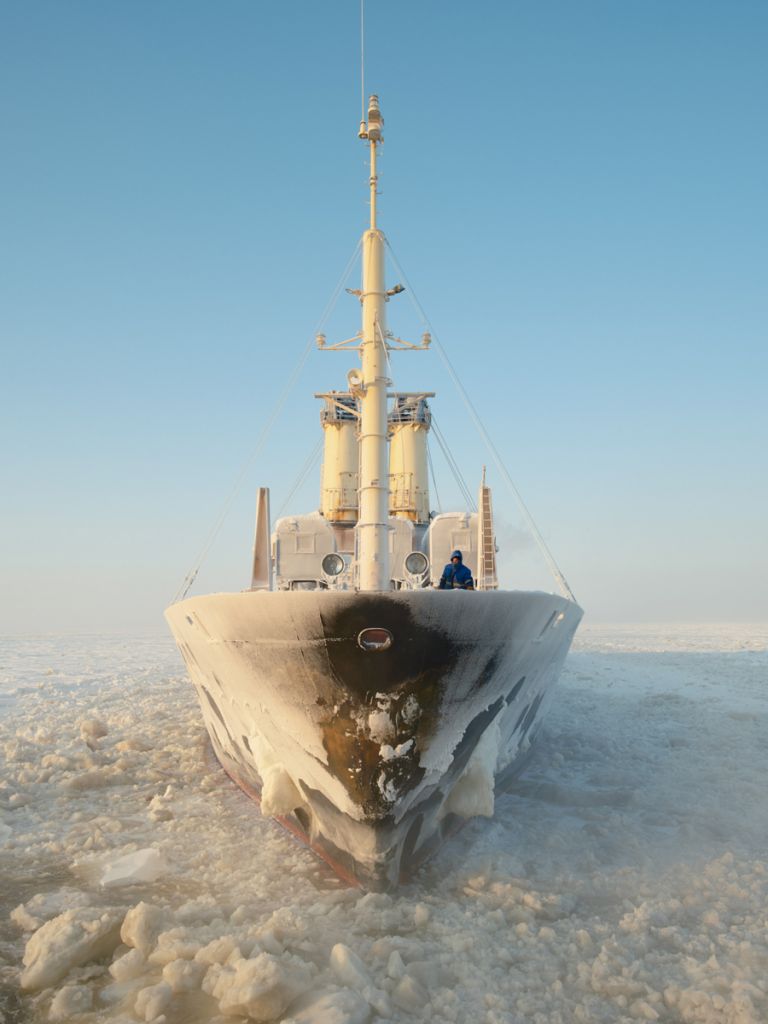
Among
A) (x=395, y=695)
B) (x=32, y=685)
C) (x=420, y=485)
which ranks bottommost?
(x=32, y=685)

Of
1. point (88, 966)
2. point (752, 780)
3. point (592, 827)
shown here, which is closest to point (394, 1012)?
point (88, 966)

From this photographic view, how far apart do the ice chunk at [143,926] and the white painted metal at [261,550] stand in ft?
14.2

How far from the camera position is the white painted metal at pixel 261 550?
26.7ft

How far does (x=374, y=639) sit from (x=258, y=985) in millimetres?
A: 2243

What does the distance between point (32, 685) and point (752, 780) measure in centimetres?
1604

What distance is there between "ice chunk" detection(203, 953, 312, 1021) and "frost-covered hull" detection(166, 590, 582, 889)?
57.5 inches

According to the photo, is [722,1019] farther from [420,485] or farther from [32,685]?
[32,685]

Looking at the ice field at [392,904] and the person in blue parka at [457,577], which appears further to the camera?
the person in blue parka at [457,577]

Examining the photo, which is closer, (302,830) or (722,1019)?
(722,1019)

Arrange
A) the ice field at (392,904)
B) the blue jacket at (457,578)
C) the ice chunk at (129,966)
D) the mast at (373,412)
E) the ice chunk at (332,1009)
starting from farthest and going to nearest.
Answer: the blue jacket at (457,578), the mast at (373,412), the ice chunk at (129,966), the ice field at (392,904), the ice chunk at (332,1009)

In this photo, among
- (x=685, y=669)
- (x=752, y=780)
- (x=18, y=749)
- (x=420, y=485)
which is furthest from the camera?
(x=685, y=669)

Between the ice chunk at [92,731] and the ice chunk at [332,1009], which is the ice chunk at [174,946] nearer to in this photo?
the ice chunk at [332,1009]

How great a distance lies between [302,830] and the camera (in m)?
5.83

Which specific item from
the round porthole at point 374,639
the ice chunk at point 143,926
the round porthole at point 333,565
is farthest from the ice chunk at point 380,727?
the round porthole at point 333,565
